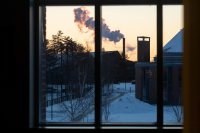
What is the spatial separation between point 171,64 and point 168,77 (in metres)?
0.20

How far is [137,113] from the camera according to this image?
5.57 metres

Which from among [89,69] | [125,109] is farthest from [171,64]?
[89,69]

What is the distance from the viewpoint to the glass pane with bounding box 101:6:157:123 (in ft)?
18.2

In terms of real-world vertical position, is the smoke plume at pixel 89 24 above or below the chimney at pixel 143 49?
above

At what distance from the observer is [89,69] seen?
5.59 m

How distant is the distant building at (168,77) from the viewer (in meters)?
5.52

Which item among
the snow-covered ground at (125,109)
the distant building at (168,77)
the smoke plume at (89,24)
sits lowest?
the snow-covered ground at (125,109)

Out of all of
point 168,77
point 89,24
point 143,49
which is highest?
point 89,24

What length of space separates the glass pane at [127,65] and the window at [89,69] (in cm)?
2

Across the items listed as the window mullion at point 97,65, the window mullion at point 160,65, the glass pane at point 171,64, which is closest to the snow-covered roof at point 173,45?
the glass pane at point 171,64

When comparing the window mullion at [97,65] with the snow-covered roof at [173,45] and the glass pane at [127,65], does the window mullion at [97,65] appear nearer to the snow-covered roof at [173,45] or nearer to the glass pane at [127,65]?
the glass pane at [127,65]

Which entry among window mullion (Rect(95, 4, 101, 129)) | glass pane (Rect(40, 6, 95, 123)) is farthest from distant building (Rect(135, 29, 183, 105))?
glass pane (Rect(40, 6, 95, 123))

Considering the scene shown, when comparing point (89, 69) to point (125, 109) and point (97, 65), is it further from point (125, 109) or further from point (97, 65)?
point (125, 109)
